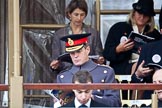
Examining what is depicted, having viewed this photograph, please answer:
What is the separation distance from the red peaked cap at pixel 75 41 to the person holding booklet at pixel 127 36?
1.35ft

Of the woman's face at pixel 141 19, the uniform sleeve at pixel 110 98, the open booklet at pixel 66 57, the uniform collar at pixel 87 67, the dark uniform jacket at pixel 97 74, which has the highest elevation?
the woman's face at pixel 141 19

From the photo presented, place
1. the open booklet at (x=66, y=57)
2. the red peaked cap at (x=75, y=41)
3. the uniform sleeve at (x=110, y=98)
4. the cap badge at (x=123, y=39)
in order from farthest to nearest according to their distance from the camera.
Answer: the cap badge at (x=123, y=39) < the open booklet at (x=66, y=57) < the red peaked cap at (x=75, y=41) < the uniform sleeve at (x=110, y=98)

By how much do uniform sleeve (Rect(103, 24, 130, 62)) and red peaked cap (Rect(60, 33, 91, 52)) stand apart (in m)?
0.40

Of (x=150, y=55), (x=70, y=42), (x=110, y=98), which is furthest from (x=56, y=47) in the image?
(x=110, y=98)

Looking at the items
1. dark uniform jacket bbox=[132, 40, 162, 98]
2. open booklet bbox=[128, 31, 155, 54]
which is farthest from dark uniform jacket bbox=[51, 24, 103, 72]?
dark uniform jacket bbox=[132, 40, 162, 98]

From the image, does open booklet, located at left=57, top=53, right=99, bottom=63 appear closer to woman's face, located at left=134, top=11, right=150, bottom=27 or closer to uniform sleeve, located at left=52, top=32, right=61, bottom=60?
uniform sleeve, located at left=52, top=32, right=61, bottom=60

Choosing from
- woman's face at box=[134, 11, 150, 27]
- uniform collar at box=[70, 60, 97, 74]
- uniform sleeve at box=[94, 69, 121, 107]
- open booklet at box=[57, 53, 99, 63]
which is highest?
woman's face at box=[134, 11, 150, 27]

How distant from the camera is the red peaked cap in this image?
5.95m

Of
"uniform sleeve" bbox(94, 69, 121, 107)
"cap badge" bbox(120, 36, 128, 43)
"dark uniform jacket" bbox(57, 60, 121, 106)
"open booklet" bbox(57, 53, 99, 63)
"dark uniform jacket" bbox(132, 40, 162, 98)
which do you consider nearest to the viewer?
"uniform sleeve" bbox(94, 69, 121, 107)

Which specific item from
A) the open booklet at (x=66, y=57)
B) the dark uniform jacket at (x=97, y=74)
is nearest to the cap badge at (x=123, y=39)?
the open booklet at (x=66, y=57)

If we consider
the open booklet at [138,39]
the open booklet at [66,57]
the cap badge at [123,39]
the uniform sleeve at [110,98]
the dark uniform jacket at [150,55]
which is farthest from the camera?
the cap badge at [123,39]

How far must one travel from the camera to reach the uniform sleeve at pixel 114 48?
636 cm

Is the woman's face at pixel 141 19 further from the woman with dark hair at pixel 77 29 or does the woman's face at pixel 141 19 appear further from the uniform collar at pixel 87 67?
the uniform collar at pixel 87 67

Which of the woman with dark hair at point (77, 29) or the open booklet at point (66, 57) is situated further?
the woman with dark hair at point (77, 29)
